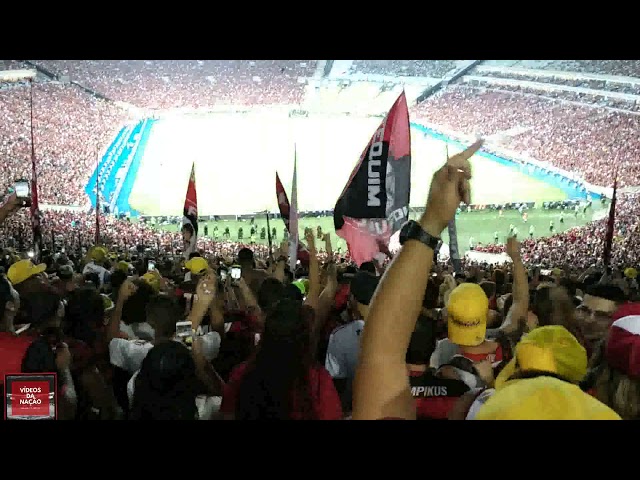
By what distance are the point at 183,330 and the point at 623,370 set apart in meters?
1.60

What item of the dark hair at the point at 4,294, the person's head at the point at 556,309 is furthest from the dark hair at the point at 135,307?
the person's head at the point at 556,309

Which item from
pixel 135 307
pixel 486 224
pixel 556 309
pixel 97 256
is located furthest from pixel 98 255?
pixel 486 224

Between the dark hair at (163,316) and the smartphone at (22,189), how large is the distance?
1117mm

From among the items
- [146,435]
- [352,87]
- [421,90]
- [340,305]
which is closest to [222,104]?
[352,87]

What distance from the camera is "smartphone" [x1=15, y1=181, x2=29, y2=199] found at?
3496 millimetres

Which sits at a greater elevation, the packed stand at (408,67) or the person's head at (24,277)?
the packed stand at (408,67)

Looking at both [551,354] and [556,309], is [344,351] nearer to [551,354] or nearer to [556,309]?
[556,309]

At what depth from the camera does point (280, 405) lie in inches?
84.0

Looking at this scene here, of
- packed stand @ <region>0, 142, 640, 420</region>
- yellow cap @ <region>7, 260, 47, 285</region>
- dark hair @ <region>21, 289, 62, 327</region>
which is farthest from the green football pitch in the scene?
dark hair @ <region>21, 289, 62, 327</region>

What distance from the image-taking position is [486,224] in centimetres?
1777

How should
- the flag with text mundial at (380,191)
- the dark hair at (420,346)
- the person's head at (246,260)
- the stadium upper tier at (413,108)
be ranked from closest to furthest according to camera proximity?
the dark hair at (420,346) → the person's head at (246,260) → the flag with text mundial at (380,191) → the stadium upper tier at (413,108)

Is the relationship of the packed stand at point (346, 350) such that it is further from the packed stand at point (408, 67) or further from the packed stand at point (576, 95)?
the packed stand at point (408, 67)

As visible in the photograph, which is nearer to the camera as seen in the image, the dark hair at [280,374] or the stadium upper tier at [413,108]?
the dark hair at [280,374]

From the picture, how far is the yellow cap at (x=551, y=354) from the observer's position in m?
1.60
